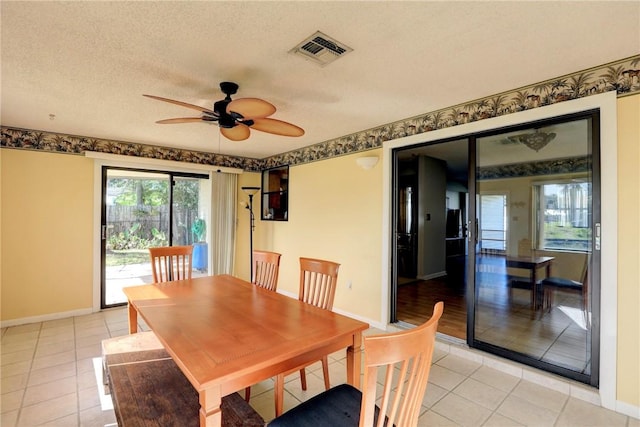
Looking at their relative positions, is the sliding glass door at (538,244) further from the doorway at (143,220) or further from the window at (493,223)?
the doorway at (143,220)

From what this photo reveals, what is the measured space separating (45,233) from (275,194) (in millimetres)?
3184

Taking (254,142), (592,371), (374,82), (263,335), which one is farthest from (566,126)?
(254,142)

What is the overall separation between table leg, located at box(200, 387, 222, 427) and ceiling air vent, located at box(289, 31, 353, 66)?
1878 millimetres

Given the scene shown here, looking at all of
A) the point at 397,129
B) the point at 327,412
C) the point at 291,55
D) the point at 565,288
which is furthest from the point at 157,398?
the point at 397,129

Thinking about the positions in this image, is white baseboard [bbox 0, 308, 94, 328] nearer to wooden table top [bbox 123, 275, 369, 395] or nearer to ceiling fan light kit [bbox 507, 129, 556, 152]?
wooden table top [bbox 123, 275, 369, 395]

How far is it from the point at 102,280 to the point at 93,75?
306 cm

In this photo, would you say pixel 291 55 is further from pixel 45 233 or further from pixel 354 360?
pixel 45 233

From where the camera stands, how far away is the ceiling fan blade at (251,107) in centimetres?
184

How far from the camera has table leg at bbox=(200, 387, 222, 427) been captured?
115 centimetres

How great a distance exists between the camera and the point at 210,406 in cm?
116

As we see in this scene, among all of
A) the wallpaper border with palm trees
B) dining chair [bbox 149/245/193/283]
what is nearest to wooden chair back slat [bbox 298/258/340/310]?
dining chair [bbox 149/245/193/283]

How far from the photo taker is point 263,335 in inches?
60.9

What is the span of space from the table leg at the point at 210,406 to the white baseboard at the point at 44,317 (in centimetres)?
397

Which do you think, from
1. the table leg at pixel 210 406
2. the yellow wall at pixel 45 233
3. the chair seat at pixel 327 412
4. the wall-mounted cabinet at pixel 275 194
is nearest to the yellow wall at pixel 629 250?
the chair seat at pixel 327 412
